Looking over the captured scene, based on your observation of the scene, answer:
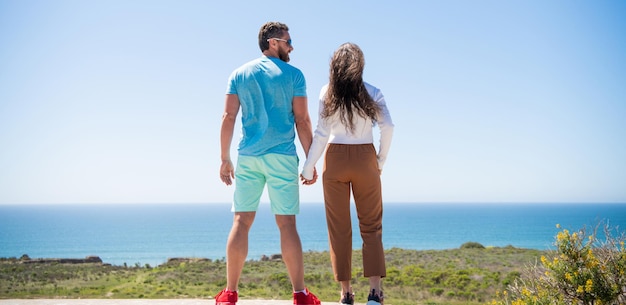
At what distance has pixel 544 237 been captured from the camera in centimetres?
10969

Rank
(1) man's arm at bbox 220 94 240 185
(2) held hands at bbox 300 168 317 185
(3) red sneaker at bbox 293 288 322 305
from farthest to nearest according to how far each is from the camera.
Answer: (2) held hands at bbox 300 168 317 185 → (1) man's arm at bbox 220 94 240 185 → (3) red sneaker at bbox 293 288 322 305

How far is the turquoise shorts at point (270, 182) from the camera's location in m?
4.31

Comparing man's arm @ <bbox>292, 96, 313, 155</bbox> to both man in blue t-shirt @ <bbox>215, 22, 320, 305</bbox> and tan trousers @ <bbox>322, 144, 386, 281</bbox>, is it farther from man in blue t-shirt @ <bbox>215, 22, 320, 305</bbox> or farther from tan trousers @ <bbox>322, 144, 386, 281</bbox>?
tan trousers @ <bbox>322, 144, 386, 281</bbox>

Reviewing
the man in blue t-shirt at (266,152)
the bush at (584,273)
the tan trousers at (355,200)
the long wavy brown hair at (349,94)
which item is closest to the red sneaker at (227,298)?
the man in blue t-shirt at (266,152)

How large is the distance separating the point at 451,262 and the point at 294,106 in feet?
90.9

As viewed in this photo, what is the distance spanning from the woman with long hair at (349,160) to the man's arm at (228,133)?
2.12ft

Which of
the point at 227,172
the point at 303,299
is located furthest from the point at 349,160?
the point at 303,299

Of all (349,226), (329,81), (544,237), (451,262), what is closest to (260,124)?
(329,81)

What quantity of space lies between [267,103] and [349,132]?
2.46ft

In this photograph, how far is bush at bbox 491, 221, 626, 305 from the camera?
4.60 meters

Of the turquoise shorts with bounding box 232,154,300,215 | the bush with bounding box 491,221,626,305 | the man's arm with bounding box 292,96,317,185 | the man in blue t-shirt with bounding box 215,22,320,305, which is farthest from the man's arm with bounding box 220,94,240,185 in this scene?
the bush with bounding box 491,221,626,305

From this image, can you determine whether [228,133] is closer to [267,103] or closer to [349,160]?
[267,103]

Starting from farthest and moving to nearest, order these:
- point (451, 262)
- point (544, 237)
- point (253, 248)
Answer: point (544, 237) → point (253, 248) → point (451, 262)

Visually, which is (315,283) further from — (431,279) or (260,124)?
(260,124)
